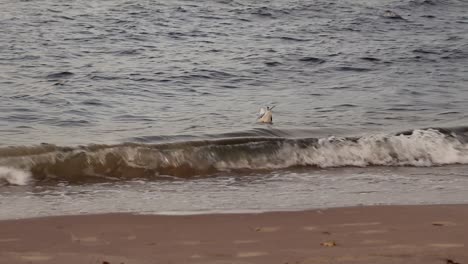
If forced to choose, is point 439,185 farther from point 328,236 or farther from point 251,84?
point 251,84

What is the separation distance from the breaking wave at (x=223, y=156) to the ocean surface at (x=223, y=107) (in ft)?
0.06

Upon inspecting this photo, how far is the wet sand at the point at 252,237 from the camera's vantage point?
4.26 m

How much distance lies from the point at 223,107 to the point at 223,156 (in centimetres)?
245

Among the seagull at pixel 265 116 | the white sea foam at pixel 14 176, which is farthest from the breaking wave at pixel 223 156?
the seagull at pixel 265 116

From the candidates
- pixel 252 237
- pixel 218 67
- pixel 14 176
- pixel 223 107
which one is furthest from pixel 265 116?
pixel 252 237

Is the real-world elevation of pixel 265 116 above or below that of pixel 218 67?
above

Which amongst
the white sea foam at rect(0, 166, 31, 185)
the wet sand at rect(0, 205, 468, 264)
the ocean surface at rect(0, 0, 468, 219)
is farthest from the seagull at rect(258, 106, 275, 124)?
the wet sand at rect(0, 205, 468, 264)

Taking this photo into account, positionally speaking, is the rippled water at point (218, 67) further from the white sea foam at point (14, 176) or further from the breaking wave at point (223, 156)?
the white sea foam at point (14, 176)

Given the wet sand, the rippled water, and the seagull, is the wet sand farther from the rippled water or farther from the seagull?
the seagull

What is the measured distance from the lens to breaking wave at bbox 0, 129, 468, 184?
702 centimetres

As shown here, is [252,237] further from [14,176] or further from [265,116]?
[265,116]

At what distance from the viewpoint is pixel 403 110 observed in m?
10.0

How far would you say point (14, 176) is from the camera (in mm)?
6766

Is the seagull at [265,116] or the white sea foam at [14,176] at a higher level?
the white sea foam at [14,176]
